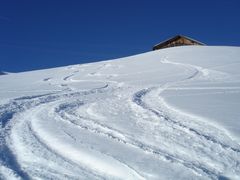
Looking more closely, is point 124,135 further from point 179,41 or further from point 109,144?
point 179,41

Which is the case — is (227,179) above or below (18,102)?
below

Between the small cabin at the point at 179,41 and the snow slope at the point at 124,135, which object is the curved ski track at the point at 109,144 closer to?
the snow slope at the point at 124,135

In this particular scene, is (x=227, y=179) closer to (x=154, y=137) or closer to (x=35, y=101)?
(x=154, y=137)

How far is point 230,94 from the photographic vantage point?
9.16 metres

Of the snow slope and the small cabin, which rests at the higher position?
the small cabin

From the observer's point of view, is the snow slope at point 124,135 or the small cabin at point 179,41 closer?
the snow slope at point 124,135

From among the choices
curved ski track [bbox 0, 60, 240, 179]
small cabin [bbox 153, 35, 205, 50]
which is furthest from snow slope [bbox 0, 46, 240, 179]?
small cabin [bbox 153, 35, 205, 50]

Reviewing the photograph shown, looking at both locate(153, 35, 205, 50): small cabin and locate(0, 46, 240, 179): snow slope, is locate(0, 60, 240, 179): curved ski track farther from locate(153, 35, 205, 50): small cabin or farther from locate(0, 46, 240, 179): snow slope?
Answer: locate(153, 35, 205, 50): small cabin

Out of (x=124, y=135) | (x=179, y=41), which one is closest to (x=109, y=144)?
(x=124, y=135)

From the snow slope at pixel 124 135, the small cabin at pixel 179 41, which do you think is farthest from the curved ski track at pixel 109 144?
the small cabin at pixel 179 41

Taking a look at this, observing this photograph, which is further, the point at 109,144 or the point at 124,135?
the point at 124,135

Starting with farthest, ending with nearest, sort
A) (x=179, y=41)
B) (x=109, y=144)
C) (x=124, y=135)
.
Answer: (x=179, y=41) < (x=124, y=135) < (x=109, y=144)

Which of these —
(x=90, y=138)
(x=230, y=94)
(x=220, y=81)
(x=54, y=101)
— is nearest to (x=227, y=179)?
(x=90, y=138)

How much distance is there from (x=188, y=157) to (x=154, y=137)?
941 mm
